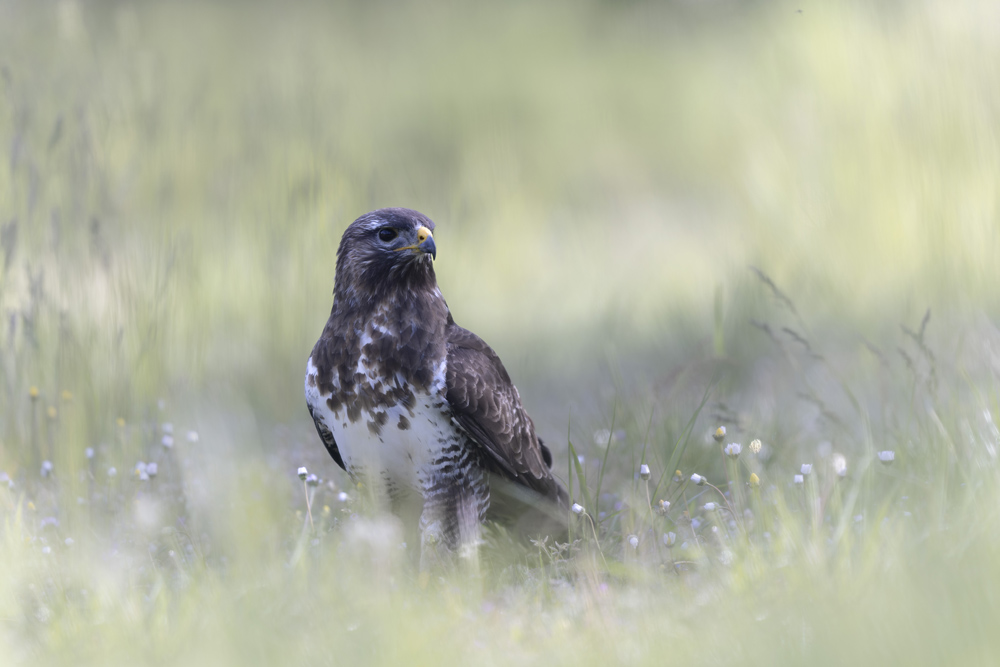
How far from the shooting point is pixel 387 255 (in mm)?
3346

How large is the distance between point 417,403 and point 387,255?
1.94 feet

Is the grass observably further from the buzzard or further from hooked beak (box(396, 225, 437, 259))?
hooked beak (box(396, 225, 437, 259))

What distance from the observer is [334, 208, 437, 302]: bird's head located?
3320 millimetres

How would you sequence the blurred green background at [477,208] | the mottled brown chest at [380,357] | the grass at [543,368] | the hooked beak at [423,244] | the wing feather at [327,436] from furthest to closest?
the blurred green background at [477,208], the wing feather at [327,436], the hooked beak at [423,244], the mottled brown chest at [380,357], the grass at [543,368]

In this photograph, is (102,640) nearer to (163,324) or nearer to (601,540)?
(601,540)

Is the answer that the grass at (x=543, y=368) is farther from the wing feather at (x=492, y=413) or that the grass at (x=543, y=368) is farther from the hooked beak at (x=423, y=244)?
the hooked beak at (x=423, y=244)

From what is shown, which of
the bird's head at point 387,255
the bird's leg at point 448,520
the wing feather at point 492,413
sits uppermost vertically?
the bird's head at point 387,255

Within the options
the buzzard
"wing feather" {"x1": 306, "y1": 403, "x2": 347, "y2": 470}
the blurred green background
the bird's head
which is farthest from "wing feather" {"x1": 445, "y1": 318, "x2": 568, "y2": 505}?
the blurred green background

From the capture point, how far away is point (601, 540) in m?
3.24

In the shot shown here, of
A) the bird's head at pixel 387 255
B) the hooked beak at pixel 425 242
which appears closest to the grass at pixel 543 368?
the bird's head at pixel 387 255

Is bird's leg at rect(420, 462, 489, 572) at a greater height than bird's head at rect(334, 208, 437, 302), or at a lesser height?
lesser

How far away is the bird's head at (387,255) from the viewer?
10.9 feet

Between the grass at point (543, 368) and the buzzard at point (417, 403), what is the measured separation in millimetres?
239

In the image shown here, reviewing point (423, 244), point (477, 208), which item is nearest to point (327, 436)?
point (423, 244)
